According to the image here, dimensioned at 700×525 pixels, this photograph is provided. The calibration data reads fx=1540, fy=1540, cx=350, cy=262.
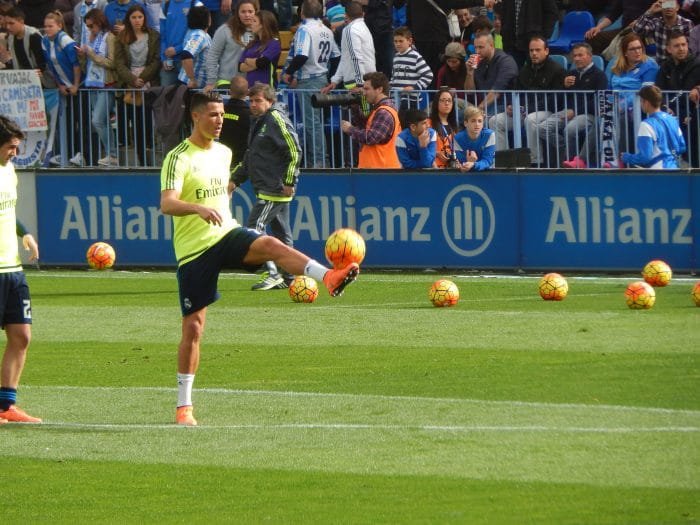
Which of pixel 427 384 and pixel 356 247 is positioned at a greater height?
pixel 356 247

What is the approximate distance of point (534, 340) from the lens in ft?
45.9

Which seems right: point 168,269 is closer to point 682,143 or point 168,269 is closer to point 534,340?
point 682,143

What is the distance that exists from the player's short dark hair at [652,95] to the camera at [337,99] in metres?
3.96

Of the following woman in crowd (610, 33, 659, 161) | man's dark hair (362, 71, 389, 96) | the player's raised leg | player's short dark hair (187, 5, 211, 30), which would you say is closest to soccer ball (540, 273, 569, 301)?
woman in crowd (610, 33, 659, 161)

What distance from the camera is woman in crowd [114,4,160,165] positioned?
898 inches

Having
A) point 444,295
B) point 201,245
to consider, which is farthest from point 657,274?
point 201,245

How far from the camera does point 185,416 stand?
10.5m

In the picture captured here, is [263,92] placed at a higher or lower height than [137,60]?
lower

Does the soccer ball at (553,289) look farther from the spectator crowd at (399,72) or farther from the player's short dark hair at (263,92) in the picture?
the player's short dark hair at (263,92)

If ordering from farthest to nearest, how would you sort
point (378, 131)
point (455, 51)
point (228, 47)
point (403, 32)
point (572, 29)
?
point (572, 29), point (228, 47), point (455, 51), point (403, 32), point (378, 131)

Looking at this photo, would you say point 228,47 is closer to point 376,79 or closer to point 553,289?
point 376,79

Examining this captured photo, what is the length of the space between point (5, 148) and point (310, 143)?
11.1 meters

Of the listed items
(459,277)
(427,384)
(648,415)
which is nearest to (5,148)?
(427,384)

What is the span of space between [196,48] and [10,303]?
40.9ft
